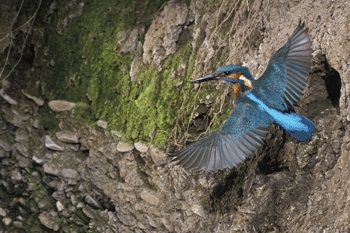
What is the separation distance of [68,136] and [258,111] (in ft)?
5.33

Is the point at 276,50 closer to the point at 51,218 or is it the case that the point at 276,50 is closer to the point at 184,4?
the point at 184,4

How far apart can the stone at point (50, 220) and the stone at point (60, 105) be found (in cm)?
68

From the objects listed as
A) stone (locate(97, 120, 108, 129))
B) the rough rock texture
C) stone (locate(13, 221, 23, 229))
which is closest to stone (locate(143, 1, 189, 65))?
the rough rock texture

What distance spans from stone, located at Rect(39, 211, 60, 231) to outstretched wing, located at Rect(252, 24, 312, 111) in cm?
165

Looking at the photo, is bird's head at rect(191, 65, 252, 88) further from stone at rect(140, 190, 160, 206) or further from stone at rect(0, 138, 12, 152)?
stone at rect(0, 138, 12, 152)

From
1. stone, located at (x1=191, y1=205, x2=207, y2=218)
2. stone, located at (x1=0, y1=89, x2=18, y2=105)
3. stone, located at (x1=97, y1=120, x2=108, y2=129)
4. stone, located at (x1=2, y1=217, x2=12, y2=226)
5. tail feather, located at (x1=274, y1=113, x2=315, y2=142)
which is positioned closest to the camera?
tail feather, located at (x1=274, y1=113, x2=315, y2=142)

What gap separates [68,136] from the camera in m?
4.71

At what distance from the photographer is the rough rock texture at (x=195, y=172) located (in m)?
3.40

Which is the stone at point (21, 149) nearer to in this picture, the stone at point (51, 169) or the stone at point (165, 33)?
the stone at point (51, 169)

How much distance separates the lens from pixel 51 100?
4.88m

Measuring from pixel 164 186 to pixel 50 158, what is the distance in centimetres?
87

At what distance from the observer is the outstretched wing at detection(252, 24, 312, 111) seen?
3.47 meters

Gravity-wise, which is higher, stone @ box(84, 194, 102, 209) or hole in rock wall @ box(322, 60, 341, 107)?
hole in rock wall @ box(322, 60, 341, 107)

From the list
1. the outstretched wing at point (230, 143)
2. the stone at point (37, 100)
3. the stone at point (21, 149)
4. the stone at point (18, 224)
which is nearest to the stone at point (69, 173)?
Answer: the stone at point (21, 149)
